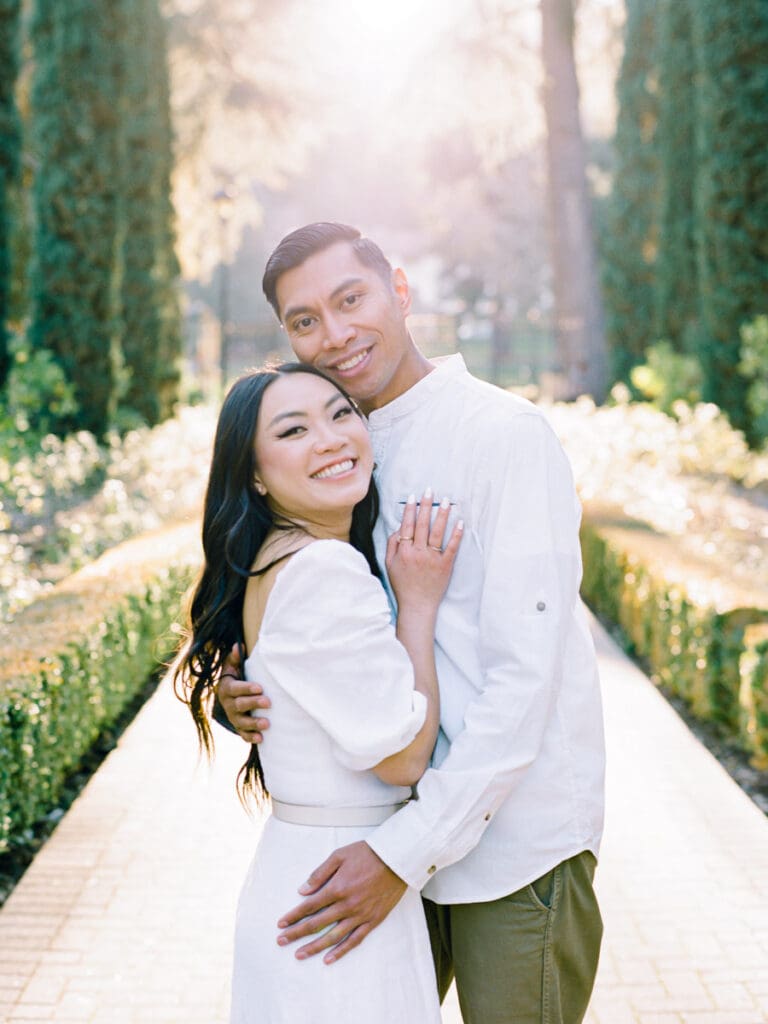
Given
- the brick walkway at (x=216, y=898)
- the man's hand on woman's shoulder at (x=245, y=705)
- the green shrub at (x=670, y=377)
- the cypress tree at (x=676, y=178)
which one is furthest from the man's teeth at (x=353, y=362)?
the cypress tree at (x=676, y=178)

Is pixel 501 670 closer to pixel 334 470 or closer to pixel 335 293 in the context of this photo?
pixel 334 470

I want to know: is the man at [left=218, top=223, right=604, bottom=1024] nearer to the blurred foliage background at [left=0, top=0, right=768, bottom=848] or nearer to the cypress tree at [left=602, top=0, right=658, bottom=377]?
the blurred foliage background at [left=0, top=0, right=768, bottom=848]

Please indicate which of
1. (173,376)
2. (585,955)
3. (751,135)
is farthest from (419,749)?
(173,376)

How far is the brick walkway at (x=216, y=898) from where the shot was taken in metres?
3.30

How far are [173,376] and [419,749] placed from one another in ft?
50.0

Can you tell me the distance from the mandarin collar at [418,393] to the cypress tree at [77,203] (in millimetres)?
11002

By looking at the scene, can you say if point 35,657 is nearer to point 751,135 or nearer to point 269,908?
point 269,908

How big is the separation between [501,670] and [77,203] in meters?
12.1

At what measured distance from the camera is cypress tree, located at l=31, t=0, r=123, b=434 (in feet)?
41.8

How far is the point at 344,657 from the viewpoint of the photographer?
180 cm

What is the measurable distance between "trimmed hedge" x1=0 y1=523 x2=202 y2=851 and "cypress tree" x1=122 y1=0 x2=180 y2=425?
28.6ft

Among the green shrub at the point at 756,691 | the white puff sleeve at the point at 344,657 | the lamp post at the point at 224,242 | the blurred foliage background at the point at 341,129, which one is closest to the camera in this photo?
the white puff sleeve at the point at 344,657

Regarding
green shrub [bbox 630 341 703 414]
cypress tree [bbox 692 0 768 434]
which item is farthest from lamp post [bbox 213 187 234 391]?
cypress tree [bbox 692 0 768 434]

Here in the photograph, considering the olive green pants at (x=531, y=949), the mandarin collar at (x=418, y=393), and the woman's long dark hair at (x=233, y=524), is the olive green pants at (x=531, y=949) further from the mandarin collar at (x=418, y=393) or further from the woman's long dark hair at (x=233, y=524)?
the mandarin collar at (x=418, y=393)
